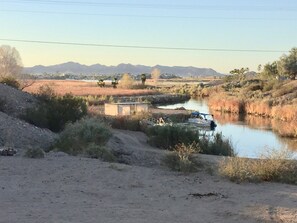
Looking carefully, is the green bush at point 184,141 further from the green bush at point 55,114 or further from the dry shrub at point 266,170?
the dry shrub at point 266,170

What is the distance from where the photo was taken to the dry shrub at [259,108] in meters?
64.6

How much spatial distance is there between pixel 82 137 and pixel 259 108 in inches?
1881

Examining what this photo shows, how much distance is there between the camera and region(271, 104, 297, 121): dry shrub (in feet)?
183

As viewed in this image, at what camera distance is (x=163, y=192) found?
39.0 feet

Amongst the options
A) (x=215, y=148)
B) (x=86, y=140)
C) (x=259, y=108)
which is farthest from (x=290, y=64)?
(x=86, y=140)

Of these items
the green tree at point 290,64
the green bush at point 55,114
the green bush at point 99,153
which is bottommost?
the green bush at point 99,153

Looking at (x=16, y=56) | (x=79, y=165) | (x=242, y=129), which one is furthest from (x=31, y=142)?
(x=16, y=56)

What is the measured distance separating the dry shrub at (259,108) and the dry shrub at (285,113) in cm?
218

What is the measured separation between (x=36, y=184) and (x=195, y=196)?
385cm

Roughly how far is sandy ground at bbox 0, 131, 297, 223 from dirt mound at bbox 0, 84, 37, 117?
47.1 ft

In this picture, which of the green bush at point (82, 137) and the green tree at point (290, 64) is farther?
the green tree at point (290, 64)

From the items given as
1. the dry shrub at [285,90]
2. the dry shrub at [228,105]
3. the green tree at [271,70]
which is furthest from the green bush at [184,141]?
the green tree at [271,70]

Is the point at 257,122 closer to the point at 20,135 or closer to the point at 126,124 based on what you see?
the point at 126,124

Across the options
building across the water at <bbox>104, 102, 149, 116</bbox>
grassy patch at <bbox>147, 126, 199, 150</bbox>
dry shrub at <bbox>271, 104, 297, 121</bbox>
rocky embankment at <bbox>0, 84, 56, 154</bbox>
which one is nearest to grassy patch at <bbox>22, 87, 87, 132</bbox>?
rocky embankment at <bbox>0, 84, 56, 154</bbox>
